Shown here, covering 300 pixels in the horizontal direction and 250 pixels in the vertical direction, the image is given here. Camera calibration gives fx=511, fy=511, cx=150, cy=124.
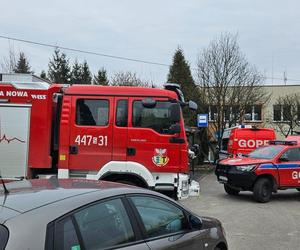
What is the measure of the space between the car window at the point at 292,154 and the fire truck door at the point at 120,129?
7.39 meters

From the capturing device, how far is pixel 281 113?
4472 centimetres

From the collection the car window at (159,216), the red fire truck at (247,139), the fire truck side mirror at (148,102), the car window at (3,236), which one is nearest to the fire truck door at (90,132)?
the fire truck side mirror at (148,102)

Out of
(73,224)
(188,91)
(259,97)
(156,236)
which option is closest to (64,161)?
(156,236)

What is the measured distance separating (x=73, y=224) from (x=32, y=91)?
6.83m

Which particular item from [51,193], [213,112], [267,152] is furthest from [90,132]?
[213,112]

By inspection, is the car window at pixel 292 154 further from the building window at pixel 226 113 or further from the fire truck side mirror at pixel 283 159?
the building window at pixel 226 113

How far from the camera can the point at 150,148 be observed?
10250 millimetres

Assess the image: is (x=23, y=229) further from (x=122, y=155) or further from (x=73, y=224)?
(x=122, y=155)

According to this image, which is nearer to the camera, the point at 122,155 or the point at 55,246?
the point at 55,246

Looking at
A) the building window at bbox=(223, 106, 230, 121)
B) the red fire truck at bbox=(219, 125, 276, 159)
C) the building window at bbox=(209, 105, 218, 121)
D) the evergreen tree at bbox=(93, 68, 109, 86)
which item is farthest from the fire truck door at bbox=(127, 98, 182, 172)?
the evergreen tree at bbox=(93, 68, 109, 86)

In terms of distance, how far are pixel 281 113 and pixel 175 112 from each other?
1428 inches

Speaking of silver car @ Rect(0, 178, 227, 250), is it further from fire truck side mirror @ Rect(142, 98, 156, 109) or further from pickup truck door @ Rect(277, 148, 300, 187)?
pickup truck door @ Rect(277, 148, 300, 187)

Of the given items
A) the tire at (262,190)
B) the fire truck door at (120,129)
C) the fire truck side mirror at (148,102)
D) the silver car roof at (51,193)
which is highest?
the fire truck side mirror at (148,102)

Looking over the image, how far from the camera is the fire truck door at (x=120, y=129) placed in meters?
10.2
